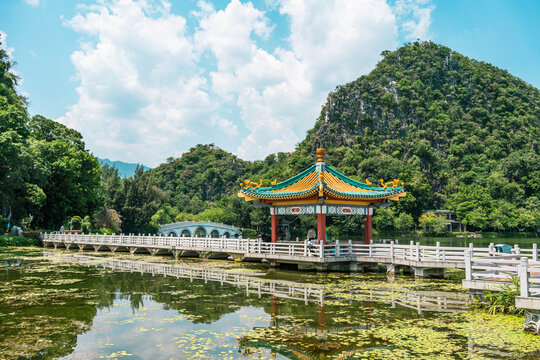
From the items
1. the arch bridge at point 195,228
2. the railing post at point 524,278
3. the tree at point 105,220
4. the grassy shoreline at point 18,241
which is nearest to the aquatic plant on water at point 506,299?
the railing post at point 524,278

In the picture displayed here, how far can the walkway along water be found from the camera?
7.42m

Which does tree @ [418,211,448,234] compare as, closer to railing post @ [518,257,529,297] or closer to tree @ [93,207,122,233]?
tree @ [93,207,122,233]

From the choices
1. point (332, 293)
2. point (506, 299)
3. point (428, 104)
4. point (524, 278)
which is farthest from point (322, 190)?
point (428, 104)

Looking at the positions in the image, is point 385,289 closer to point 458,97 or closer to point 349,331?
point 349,331

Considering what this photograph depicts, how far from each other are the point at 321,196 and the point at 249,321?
9590 millimetres

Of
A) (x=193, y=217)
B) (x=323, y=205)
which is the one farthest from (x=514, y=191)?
(x=323, y=205)

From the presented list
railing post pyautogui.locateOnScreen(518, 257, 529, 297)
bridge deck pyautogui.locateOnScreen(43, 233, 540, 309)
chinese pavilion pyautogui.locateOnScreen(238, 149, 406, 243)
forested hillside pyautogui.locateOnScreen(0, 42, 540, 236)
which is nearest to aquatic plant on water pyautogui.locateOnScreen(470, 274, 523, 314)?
bridge deck pyautogui.locateOnScreen(43, 233, 540, 309)

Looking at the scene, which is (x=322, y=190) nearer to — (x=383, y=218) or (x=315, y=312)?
(x=315, y=312)

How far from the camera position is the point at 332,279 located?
14.9 metres

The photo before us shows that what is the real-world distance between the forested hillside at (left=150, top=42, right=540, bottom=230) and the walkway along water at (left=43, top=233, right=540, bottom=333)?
136ft

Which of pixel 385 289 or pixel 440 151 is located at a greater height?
pixel 440 151

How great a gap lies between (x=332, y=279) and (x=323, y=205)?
151 inches

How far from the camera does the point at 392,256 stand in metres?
16.1

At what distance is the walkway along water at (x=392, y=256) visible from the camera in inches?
292
